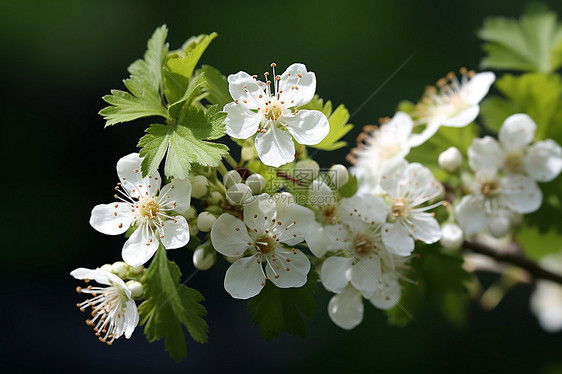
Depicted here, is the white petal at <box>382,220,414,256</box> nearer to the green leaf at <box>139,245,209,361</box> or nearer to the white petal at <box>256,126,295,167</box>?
the white petal at <box>256,126,295,167</box>

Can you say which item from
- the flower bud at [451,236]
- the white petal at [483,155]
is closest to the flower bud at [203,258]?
the flower bud at [451,236]

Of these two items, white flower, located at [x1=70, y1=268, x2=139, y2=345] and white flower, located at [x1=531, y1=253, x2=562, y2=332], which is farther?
white flower, located at [x1=531, y1=253, x2=562, y2=332]

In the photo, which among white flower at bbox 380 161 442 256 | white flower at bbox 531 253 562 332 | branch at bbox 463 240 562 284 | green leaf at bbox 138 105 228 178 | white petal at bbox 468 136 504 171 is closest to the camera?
green leaf at bbox 138 105 228 178

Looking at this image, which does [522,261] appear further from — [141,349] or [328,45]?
[141,349]

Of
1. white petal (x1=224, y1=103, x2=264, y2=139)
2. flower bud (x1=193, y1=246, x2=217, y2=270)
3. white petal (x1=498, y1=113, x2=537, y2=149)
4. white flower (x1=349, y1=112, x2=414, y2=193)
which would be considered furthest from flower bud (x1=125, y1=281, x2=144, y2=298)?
white petal (x1=498, y1=113, x2=537, y2=149)

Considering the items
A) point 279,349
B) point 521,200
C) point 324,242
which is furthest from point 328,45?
point 324,242

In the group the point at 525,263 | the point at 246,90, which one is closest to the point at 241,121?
the point at 246,90

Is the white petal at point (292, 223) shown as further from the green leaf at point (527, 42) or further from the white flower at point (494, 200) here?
the green leaf at point (527, 42)

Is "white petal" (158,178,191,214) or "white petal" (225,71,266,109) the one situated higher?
"white petal" (225,71,266,109)
